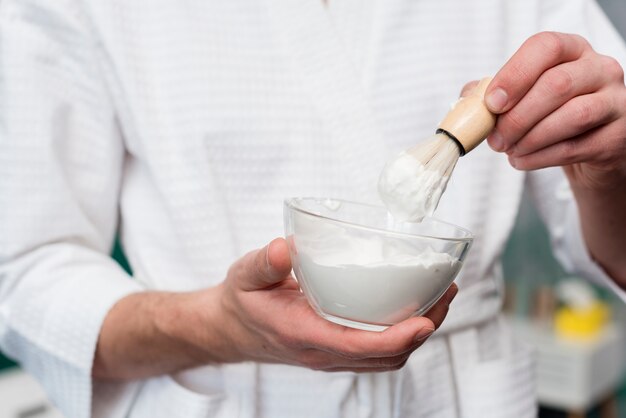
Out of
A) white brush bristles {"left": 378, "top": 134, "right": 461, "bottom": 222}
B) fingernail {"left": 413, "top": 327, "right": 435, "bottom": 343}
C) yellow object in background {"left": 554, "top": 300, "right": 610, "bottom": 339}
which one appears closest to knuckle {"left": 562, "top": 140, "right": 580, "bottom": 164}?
white brush bristles {"left": 378, "top": 134, "right": 461, "bottom": 222}

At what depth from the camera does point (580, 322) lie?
3023 mm

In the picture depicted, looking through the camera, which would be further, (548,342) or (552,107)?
(548,342)

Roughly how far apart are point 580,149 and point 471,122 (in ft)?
0.43

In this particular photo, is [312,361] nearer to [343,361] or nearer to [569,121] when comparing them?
[343,361]

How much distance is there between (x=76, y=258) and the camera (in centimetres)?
96

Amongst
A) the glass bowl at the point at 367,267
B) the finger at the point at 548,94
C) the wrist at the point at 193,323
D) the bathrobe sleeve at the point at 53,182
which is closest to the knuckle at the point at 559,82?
the finger at the point at 548,94

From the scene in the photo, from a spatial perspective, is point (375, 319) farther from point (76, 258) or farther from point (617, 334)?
point (617, 334)

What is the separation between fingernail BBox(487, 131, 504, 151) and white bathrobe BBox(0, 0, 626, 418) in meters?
0.27

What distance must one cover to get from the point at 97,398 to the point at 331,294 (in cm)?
48

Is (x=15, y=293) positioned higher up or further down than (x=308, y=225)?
further down

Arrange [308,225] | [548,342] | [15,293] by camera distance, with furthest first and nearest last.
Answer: [548,342], [15,293], [308,225]

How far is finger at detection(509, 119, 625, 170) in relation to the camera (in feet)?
2.38

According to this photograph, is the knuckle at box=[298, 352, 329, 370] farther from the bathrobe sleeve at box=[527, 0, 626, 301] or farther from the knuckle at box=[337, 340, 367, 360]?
the bathrobe sleeve at box=[527, 0, 626, 301]

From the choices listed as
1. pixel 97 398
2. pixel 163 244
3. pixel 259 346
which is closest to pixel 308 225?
pixel 259 346
